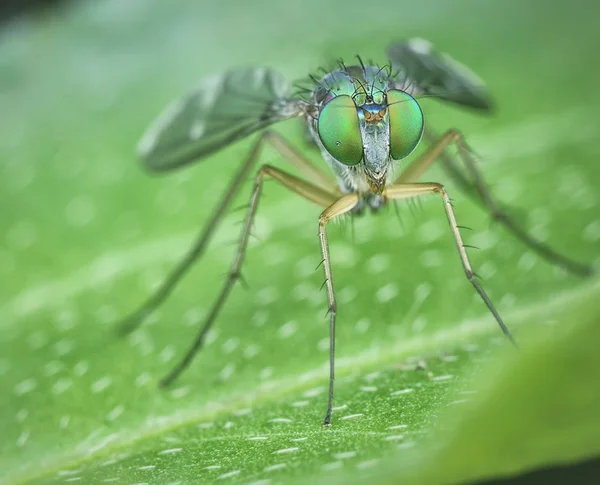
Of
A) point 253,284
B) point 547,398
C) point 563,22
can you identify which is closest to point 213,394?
point 253,284

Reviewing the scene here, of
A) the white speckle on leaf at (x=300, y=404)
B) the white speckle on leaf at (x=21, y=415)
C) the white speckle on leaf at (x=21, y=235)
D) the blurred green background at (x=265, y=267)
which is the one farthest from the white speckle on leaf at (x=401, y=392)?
the white speckle on leaf at (x=21, y=235)

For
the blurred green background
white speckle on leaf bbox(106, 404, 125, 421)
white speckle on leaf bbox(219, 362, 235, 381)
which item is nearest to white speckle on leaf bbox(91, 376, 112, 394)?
the blurred green background

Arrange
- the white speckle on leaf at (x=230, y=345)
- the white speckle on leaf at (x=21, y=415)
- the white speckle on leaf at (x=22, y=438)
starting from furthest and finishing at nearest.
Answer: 1. the white speckle on leaf at (x=230, y=345)
2. the white speckle on leaf at (x=21, y=415)
3. the white speckle on leaf at (x=22, y=438)

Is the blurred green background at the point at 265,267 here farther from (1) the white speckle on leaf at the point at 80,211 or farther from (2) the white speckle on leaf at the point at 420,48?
(2) the white speckle on leaf at the point at 420,48

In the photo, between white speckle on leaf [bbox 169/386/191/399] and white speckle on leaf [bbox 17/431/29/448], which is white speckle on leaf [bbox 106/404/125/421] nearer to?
white speckle on leaf [bbox 169/386/191/399]

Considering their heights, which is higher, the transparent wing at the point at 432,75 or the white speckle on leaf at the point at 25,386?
the transparent wing at the point at 432,75

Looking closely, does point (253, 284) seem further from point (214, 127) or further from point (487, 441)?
point (487, 441)

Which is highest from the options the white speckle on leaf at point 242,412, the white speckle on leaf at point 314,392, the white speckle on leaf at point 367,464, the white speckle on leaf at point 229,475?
the white speckle on leaf at point 314,392
